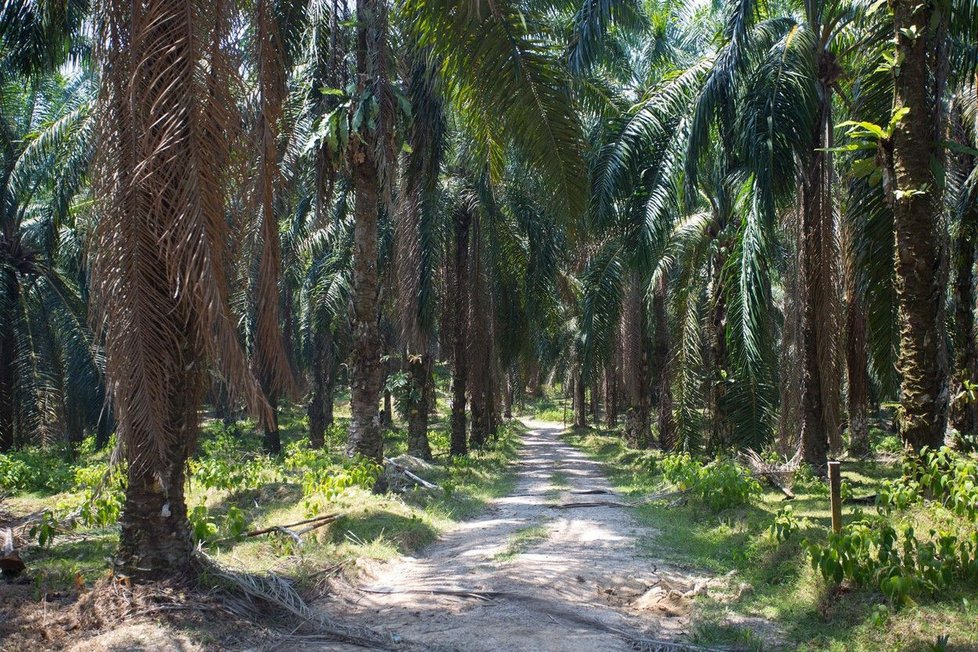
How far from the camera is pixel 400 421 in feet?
122

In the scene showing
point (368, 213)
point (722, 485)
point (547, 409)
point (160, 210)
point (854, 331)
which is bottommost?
point (547, 409)

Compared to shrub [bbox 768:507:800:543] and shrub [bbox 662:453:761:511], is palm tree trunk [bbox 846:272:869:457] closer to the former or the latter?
shrub [bbox 662:453:761:511]

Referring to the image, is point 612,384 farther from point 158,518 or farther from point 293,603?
point 158,518

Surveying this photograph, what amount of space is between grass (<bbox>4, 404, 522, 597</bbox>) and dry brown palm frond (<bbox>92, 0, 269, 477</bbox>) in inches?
71.4

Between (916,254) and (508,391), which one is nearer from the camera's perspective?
(916,254)

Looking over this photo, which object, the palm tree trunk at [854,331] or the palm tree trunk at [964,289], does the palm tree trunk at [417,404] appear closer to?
the palm tree trunk at [854,331]

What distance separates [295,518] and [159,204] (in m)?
5.35

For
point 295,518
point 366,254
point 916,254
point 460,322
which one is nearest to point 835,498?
point 916,254

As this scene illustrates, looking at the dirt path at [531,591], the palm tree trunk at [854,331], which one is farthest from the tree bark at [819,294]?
the dirt path at [531,591]

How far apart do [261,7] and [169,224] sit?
1.80 metres

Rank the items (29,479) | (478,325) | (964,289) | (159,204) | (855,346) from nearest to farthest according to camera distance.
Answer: (159,204)
(855,346)
(964,289)
(29,479)
(478,325)

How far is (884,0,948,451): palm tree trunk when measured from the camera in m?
6.98

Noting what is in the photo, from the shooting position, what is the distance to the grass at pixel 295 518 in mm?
7254

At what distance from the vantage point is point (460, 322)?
19156mm
